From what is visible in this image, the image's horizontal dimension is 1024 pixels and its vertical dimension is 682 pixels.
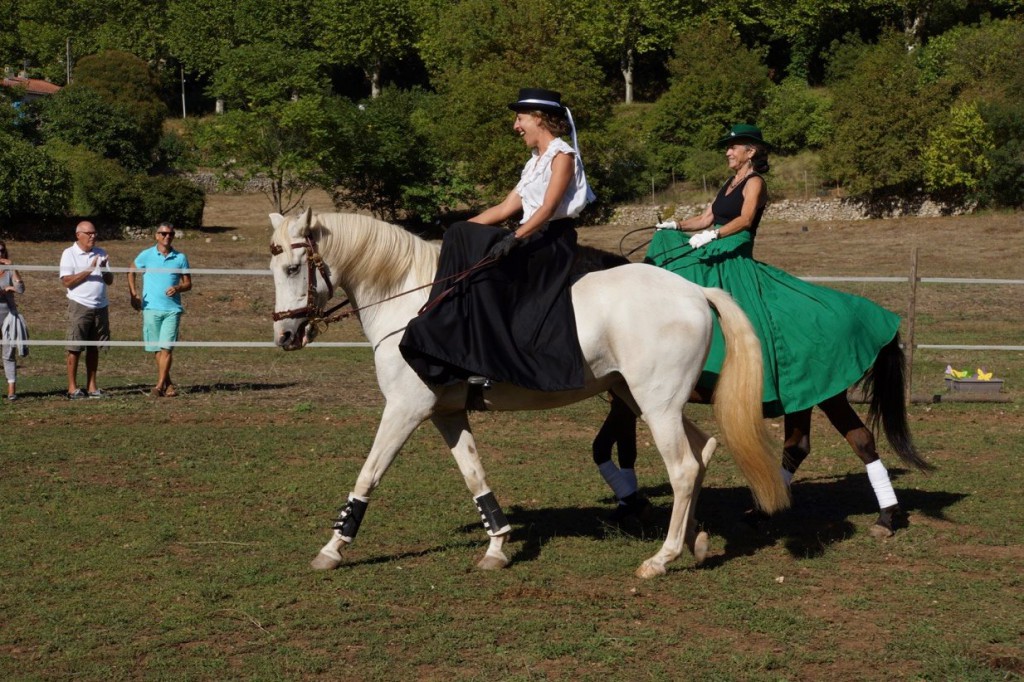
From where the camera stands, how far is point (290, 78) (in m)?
53.1

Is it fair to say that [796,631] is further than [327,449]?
No

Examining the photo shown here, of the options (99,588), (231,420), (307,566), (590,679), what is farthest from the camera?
(231,420)

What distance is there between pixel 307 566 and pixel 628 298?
97.2 inches

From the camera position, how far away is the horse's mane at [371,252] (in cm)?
687

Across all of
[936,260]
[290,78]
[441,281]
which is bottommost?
[936,260]

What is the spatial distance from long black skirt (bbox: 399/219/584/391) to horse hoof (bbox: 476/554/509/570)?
113 centimetres

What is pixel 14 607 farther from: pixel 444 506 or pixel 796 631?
pixel 796 631

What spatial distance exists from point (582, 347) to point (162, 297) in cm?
933

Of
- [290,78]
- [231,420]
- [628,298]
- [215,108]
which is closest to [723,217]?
[628,298]

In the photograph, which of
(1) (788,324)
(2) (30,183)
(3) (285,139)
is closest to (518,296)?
(1) (788,324)

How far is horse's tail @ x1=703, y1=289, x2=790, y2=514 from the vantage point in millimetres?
Result: 6918

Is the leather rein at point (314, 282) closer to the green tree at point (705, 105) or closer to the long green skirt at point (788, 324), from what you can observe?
the long green skirt at point (788, 324)

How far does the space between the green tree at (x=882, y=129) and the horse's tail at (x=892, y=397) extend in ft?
140

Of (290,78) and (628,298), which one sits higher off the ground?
(290,78)
